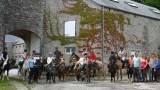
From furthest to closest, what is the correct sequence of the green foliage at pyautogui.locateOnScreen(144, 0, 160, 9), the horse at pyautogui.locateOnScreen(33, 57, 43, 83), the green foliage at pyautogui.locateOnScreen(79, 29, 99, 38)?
the green foliage at pyautogui.locateOnScreen(144, 0, 160, 9) → the green foliage at pyautogui.locateOnScreen(79, 29, 99, 38) → the horse at pyautogui.locateOnScreen(33, 57, 43, 83)

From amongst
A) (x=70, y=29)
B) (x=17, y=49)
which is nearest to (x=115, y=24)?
(x=70, y=29)

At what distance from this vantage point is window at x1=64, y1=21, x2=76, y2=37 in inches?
1224

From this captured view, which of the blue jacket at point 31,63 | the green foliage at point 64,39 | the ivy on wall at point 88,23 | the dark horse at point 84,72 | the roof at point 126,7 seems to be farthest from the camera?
the roof at point 126,7

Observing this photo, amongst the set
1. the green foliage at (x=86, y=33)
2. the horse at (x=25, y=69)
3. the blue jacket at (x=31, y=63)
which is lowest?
the horse at (x=25, y=69)

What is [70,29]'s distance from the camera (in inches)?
1222

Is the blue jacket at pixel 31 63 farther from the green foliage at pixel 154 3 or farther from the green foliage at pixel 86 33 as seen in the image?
the green foliage at pixel 154 3

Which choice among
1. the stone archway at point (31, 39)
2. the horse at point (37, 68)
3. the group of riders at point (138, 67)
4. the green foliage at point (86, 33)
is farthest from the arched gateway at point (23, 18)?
the group of riders at point (138, 67)

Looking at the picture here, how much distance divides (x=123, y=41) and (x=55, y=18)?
23.1 feet

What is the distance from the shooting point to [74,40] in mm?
31234

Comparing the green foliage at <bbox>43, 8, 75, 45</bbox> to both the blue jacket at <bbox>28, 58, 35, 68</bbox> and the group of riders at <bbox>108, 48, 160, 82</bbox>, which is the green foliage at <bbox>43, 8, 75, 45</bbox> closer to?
the group of riders at <bbox>108, 48, 160, 82</bbox>

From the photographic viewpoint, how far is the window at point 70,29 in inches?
1224

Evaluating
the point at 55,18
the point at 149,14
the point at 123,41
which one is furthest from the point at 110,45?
the point at 149,14

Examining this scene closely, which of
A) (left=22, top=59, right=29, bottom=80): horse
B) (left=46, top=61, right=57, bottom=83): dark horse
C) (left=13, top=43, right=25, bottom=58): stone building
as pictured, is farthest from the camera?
(left=13, top=43, right=25, bottom=58): stone building

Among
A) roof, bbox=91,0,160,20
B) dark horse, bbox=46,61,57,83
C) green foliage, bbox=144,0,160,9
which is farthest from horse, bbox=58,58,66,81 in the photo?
green foliage, bbox=144,0,160,9
